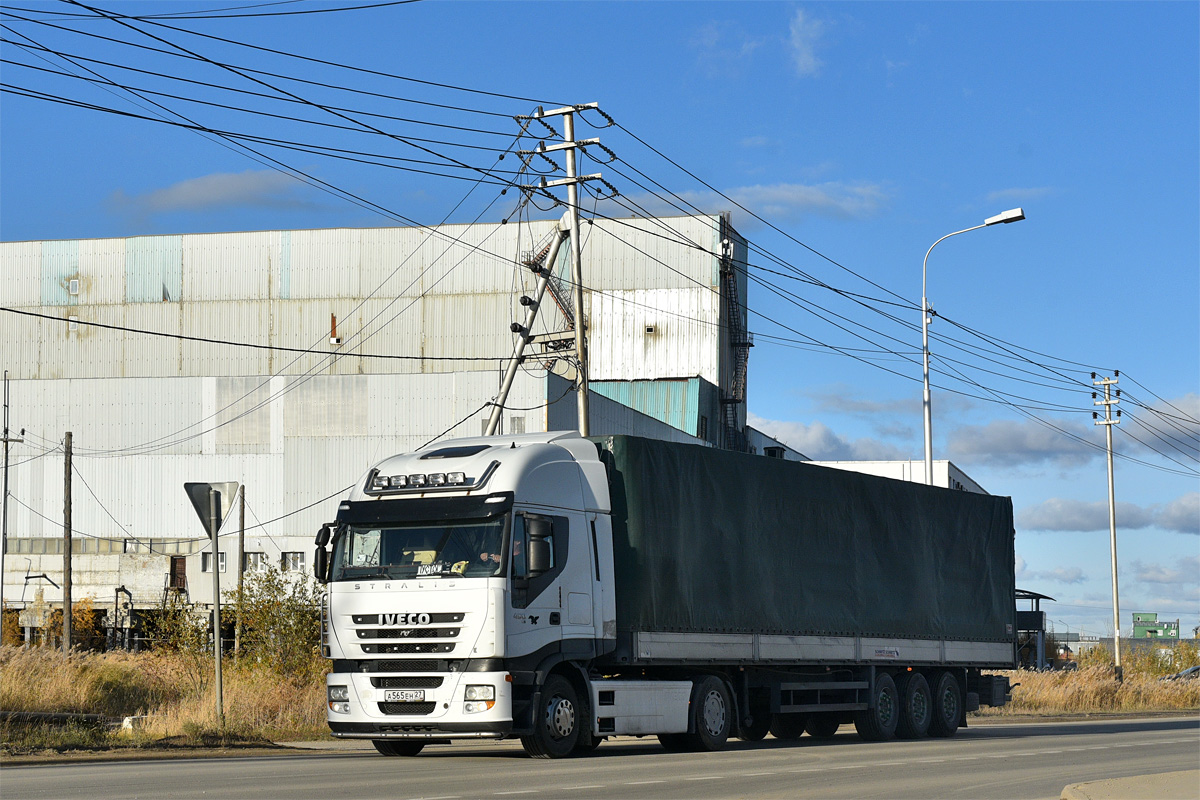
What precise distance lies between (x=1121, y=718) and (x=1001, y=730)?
405 inches

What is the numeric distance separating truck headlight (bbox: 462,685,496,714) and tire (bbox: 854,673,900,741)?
845cm

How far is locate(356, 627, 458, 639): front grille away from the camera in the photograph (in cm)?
1502

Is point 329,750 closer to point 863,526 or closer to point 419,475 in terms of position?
point 419,475

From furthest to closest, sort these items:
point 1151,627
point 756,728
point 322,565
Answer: point 1151,627 < point 756,728 < point 322,565

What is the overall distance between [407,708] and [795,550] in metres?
7.05

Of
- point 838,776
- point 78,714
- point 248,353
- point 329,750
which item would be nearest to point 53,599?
point 248,353

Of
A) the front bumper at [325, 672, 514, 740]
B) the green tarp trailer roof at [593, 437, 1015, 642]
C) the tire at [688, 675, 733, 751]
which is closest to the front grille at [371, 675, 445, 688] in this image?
the front bumper at [325, 672, 514, 740]

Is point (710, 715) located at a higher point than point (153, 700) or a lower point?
higher

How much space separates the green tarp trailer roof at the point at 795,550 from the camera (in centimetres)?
1722

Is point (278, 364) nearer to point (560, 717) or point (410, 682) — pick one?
point (560, 717)

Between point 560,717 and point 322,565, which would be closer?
point 560,717

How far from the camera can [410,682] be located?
595 inches

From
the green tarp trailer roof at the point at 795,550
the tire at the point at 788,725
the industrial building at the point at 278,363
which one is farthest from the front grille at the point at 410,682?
the industrial building at the point at 278,363

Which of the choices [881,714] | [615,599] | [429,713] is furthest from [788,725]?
[429,713]
